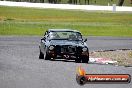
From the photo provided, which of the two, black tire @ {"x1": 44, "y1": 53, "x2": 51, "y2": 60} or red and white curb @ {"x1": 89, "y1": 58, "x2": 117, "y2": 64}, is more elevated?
black tire @ {"x1": 44, "y1": 53, "x2": 51, "y2": 60}

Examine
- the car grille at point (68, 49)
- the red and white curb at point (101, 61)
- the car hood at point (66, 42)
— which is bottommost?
the red and white curb at point (101, 61)

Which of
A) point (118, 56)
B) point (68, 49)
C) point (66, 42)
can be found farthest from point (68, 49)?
point (118, 56)

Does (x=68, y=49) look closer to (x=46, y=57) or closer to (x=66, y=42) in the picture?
(x=66, y=42)

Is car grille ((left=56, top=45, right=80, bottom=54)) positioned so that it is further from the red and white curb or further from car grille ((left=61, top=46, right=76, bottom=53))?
the red and white curb

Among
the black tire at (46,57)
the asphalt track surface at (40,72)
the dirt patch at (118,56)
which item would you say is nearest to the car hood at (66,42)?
the black tire at (46,57)

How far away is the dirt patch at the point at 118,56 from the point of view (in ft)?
70.0

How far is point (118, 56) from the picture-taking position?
24.1 m

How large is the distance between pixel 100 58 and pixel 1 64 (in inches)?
222

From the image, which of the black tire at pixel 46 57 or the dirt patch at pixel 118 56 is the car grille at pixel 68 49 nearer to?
the black tire at pixel 46 57

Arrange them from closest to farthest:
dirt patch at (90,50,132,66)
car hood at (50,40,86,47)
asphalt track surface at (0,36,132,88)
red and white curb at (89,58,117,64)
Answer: asphalt track surface at (0,36,132,88)
car hood at (50,40,86,47)
red and white curb at (89,58,117,64)
dirt patch at (90,50,132,66)

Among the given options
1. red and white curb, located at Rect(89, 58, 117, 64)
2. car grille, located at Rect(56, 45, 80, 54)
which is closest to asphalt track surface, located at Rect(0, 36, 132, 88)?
car grille, located at Rect(56, 45, 80, 54)

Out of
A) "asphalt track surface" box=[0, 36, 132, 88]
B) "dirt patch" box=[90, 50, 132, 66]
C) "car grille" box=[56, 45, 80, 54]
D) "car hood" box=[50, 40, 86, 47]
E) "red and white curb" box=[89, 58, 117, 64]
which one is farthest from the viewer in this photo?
"dirt patch" box=[90, 50, 132, 66]

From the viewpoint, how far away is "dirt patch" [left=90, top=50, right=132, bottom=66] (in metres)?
21.3

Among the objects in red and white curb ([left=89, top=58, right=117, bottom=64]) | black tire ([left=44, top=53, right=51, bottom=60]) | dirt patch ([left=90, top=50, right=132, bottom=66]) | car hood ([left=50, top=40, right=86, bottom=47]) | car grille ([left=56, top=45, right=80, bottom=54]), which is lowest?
dirt patch ([left=90, top=50, right=132, bottom=66])
